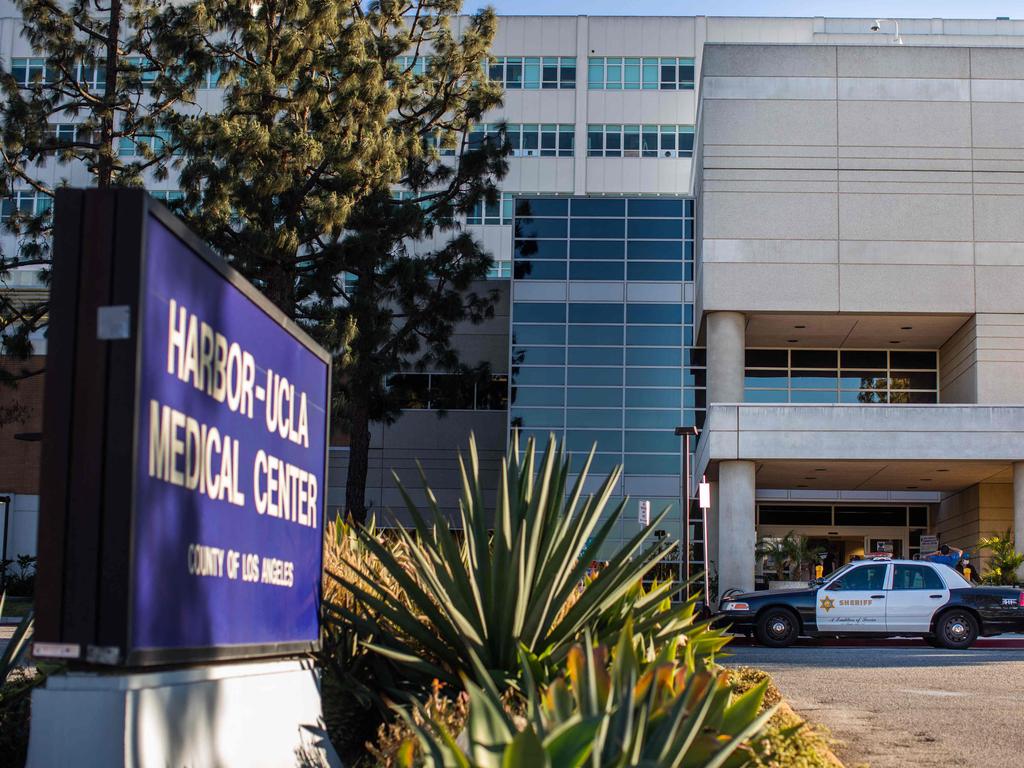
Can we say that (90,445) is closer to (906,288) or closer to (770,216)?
(770,216)

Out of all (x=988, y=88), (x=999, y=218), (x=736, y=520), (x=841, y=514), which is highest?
(x=988, y=88)

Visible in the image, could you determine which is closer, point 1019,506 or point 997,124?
point 1019,506

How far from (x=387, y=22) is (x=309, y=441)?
28065 mm

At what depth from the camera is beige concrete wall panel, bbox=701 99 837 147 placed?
38312 mm

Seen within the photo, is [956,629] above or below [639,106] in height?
below

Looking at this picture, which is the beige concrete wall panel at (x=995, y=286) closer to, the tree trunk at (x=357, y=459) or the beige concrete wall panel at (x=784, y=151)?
the beige concrete wall panel at (x=784, y=151)

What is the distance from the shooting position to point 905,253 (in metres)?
37.7

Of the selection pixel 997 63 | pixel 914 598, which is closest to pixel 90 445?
pixel 914 598

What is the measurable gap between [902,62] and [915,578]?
2154 centimetres

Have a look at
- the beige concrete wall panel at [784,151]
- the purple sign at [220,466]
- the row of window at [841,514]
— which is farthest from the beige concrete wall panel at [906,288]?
the purple sign at [220,466]

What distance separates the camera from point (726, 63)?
3856 centimetres

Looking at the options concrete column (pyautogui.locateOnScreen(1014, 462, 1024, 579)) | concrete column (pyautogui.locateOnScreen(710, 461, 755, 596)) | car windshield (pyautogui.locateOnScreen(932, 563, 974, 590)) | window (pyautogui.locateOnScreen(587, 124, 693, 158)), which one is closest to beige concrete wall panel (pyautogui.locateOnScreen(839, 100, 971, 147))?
concrete column (pyautogui.locateOnScreen(1014, 462, 1024, 579))

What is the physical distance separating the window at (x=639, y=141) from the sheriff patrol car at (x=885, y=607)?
34.0 m

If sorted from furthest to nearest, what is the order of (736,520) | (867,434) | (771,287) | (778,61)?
(778,61) → (771,287) → (736,520) → (867,434)
